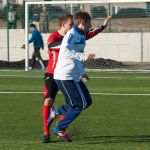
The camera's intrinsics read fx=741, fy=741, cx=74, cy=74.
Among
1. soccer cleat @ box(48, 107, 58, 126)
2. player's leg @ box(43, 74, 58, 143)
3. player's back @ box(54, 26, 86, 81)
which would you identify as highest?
player's back @ box(54, 26, 86, 81)

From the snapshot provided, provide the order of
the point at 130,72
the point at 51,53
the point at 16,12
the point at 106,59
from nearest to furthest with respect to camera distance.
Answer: the point at 51,53 < the point at 130,72 < the point at 106,59 < the point at 16,12

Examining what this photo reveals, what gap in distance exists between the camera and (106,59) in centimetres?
3052

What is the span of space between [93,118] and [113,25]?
19038 millimetres

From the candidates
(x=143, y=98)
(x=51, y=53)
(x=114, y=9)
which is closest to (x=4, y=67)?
(x=114, y=9)

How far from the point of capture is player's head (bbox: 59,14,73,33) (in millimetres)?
11273

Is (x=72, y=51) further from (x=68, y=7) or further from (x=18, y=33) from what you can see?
(x=18, y=33)

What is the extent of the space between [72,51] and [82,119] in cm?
334

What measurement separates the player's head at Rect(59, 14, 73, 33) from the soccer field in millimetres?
1730

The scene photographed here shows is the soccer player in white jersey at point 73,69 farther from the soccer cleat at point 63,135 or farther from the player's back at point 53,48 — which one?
the player's back at point 53,48

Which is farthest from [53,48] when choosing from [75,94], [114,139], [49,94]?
[114,139]

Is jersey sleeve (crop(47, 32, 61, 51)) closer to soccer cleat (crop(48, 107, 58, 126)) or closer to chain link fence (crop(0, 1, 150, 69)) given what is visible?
soccer cleat (crop(48, 107, 58, 126))

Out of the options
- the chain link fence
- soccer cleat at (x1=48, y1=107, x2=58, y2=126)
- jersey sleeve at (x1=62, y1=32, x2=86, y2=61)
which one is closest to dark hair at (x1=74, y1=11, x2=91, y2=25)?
jersey sleeve at (x1=62, y1=32, x2=86, y2=61)

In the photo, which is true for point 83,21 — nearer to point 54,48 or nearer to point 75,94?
point 54,48

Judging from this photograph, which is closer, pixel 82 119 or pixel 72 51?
pixel 72 51
